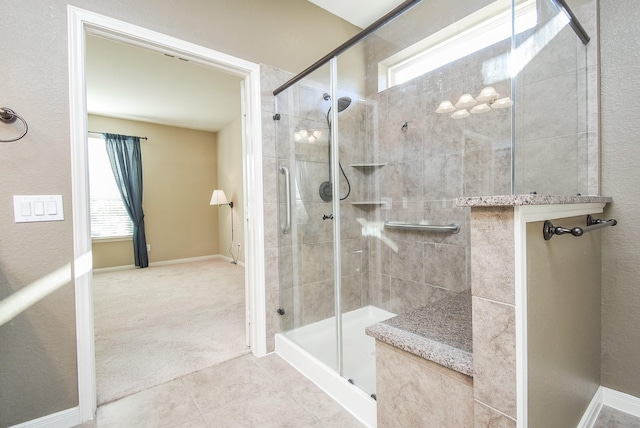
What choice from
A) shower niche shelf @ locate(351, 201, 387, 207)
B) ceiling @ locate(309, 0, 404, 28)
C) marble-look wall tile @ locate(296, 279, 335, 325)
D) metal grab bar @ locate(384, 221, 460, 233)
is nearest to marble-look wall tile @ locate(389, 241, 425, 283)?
metal grab bar @ locate(384, 221, 460, 233)

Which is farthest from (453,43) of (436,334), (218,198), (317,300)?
(218,198)

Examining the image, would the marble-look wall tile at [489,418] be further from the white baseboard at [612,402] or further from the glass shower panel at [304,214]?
the glass shower panel at [304,214]

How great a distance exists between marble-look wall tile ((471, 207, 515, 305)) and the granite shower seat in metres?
0.25

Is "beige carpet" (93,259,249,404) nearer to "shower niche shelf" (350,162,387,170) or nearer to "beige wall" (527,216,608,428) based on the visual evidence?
"shower niche shelf" (350,162,387,170)

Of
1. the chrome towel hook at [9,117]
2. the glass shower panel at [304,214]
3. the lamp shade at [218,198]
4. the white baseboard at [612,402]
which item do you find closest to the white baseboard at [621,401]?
the white baseboard at [612,402]

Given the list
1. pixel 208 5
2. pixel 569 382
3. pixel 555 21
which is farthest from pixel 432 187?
pixel 208 5

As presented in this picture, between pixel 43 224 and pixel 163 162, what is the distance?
458cm

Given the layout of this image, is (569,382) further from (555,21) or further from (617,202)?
(555,21)

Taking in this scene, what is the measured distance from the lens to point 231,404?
63.7 inches

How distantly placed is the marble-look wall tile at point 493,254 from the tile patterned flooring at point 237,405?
1118 mm

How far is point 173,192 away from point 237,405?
16.3ft

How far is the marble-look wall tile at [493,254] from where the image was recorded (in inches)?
30.2

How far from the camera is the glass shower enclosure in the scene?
1760mm

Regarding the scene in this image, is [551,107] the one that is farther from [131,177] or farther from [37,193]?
[131,177]
